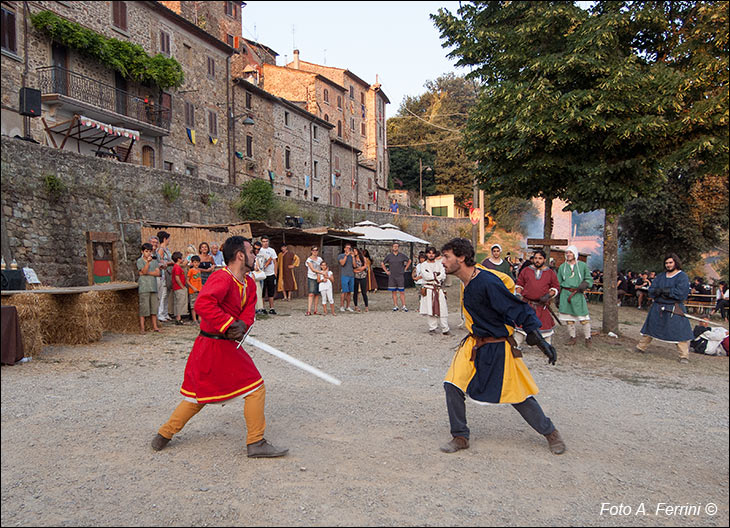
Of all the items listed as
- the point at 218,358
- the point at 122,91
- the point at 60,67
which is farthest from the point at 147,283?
the point at 122,91

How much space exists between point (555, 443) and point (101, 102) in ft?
75.1

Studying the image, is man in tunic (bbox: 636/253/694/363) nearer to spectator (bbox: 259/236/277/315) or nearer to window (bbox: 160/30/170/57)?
spectator (bbox: 259/236/277/315)

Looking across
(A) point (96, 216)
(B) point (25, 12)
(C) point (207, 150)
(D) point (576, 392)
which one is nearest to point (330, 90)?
(C) point (207, 150)

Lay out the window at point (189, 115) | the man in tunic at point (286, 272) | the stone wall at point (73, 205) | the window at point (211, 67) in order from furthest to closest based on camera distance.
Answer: the window at point (211, 67) → the window at point (189, 115) → the man in tunic at point (286, 272) → the stone wall at point (73, 205)

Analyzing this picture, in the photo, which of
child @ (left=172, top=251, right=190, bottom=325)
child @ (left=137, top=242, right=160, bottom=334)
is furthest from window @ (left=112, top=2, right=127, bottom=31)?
child @ (left=137, top=242, right=160, bottom=334)

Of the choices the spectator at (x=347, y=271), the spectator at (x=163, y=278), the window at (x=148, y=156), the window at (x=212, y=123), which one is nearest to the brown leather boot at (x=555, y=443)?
the spectator at (x=163, y=278)

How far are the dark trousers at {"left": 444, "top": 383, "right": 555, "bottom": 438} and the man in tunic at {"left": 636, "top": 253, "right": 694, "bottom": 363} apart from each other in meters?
5.11

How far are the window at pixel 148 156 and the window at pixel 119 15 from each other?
17.5 feet

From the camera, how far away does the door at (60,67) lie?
18844 millimetres

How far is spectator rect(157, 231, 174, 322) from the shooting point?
10.1 m

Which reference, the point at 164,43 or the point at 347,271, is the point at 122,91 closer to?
the point at 164,43

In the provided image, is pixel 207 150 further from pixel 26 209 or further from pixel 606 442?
pixel 606 442

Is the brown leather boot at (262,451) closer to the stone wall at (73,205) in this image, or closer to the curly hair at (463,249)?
the curly hair at (463,249)

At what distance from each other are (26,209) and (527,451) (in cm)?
1386
